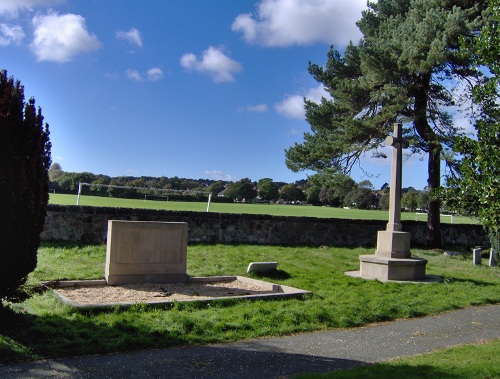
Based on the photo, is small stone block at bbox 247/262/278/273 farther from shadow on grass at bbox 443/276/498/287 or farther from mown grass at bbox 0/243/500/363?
shadow on grass at bbox 443/276/498/287

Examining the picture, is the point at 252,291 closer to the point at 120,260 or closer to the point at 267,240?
the point at 120,260

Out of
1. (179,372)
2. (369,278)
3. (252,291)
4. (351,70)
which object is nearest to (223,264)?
(252,291)

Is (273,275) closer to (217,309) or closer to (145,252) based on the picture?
(145,252)

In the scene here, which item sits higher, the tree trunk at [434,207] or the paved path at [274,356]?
the tree trunk at [434,207]

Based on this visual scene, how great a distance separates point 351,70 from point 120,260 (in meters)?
14.9

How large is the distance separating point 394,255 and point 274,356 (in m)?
7.51

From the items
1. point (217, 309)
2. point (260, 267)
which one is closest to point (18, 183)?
point (217, 309)

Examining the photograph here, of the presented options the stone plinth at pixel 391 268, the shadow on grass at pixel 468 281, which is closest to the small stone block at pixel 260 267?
the stone plinth at pixel 391 268

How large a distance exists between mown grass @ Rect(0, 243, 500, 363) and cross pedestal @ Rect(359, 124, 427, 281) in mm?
607

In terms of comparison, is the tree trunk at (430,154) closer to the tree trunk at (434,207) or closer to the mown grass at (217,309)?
the tree trunk at (434,207)

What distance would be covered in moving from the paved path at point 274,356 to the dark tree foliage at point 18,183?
1.38 metres

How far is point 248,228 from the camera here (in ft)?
56.2

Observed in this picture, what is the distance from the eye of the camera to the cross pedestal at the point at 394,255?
12.3 metres

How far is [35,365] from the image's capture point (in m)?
5.24
